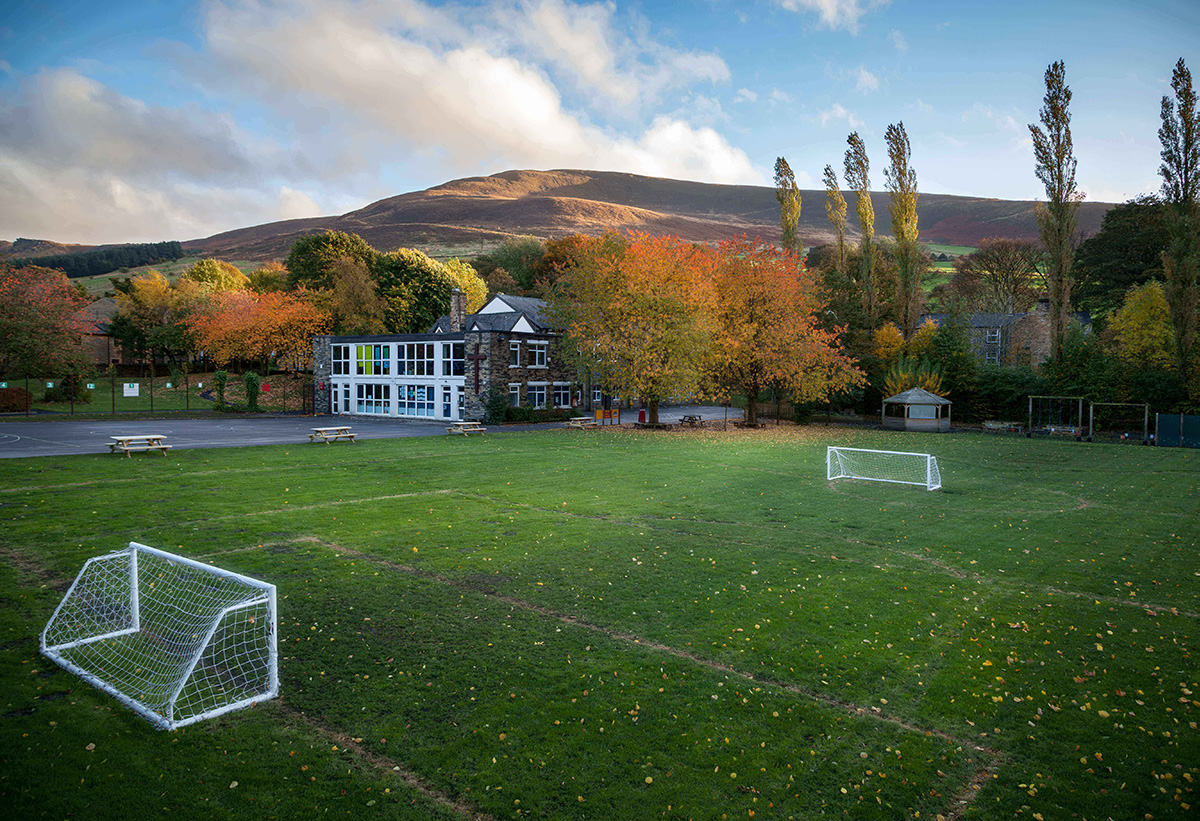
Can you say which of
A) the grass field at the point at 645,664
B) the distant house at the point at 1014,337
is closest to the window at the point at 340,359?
the grass field at the point at 645,664

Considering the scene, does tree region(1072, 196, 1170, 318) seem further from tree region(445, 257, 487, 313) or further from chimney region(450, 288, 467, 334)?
tree region(445, 257, 487, 313)

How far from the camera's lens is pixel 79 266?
125 meters

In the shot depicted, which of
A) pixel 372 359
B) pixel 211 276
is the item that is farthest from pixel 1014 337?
pixel 211 276

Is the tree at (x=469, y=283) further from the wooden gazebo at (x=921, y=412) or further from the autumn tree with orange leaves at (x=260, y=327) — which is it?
the wooden gazebo at (x=921, y=412)

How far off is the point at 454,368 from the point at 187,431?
15897 millimetres

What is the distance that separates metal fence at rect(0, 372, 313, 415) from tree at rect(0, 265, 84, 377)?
1.28 m

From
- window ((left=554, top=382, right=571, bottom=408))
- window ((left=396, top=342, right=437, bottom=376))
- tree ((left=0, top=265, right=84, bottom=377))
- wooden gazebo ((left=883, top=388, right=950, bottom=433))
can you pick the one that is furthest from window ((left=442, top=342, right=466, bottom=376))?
wooden gazebo ((left=883, top=388, right=950, bottom=433))

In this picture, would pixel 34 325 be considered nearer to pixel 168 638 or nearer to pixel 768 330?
pixel 168 638

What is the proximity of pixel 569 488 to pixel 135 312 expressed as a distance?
65.1 meters

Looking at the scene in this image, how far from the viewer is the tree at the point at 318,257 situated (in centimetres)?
6500

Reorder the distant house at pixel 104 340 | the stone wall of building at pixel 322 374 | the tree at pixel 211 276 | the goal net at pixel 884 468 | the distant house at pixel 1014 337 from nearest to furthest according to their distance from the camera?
the goal net at pixel 884 468 → the stone wall of building at pixel 322 374 → the distant house at pixel 1014 337 → the distant house at pixel 104 340 → the tree at pixel 211 276

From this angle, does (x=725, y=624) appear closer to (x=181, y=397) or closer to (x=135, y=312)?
(x=181, y=397)

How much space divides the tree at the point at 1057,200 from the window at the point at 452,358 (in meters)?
37.3

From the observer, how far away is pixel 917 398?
1588 inches
